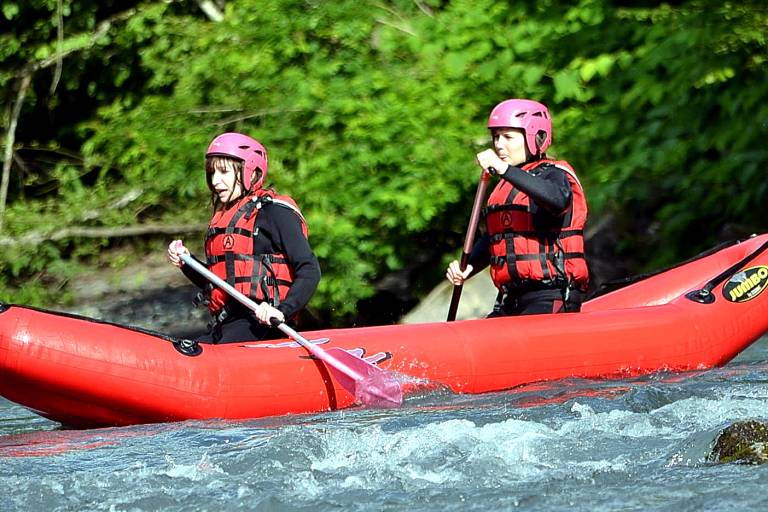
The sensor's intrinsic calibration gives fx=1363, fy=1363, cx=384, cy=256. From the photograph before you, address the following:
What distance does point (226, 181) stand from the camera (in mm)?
5840

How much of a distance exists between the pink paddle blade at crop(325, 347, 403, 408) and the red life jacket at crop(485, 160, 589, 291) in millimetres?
848

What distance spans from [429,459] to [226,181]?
1.87 meters

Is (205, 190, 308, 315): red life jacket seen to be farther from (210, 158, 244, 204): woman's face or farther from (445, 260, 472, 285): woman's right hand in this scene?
(445, 260, 472, 285): woman's right hand

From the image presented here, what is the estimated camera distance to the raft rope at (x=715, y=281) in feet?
20.5

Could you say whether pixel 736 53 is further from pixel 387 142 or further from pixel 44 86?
pixel 44 86

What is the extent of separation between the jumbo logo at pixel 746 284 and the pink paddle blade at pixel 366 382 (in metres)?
1.77

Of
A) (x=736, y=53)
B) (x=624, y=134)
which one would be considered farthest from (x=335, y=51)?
(x=736, y=53)

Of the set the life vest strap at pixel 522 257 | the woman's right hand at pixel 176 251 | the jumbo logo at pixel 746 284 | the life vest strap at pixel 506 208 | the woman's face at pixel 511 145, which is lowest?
the jumbo logo at pixel 746 284

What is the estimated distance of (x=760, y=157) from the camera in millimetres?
8055

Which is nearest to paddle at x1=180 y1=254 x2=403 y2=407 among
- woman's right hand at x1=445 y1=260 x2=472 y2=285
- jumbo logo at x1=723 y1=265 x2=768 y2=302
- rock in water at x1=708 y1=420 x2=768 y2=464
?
woman's right hand at x1=445 y1=260 x2=472 y2=285

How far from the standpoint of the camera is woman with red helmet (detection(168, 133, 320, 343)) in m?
5.68

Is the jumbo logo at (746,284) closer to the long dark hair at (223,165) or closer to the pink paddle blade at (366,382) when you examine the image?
the pink paddle blade at (366,382)

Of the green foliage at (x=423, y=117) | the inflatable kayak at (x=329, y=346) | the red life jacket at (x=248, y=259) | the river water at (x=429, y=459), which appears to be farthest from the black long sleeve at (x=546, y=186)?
the green foliage at (x=423, y=117)

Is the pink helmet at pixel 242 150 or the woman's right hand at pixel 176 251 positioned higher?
the pink helmet at pixel 242 150
